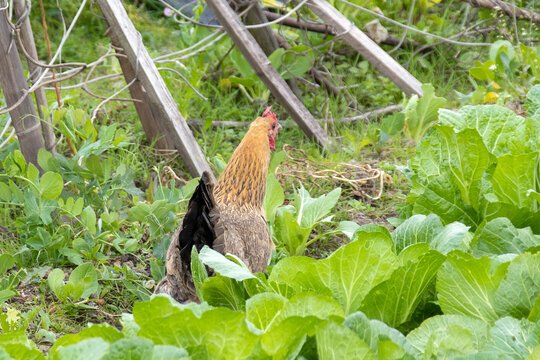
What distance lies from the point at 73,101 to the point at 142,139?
1.86 ft

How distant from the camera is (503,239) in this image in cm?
177

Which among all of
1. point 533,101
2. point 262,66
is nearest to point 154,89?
point 262,66

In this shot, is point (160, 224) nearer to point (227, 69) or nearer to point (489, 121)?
point (489, 121)

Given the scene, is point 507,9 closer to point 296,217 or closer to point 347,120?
point 347,120

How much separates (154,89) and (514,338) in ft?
8.03

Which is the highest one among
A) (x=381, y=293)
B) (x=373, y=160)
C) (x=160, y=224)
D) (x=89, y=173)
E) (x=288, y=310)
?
(x=288, y=310)

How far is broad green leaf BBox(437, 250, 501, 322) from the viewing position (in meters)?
1.43

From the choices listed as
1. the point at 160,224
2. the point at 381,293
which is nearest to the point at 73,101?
the point at 160,224

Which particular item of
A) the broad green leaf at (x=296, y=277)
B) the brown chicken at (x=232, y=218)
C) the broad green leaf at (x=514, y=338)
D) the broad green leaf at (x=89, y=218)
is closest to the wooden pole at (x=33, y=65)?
the broad green leaf at (x=89, y=218)

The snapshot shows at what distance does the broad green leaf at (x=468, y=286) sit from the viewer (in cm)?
143

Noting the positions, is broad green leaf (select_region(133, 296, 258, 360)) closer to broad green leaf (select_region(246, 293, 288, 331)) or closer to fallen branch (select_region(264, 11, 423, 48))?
broad green leaf (select_region(246, 293, 288, 331))

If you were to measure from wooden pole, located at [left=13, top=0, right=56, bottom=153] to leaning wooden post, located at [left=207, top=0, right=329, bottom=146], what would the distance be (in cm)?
122

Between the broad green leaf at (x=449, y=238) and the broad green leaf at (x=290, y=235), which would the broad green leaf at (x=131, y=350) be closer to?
the broad green leaf at (x=449, y=238)

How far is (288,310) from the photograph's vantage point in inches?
51.3
